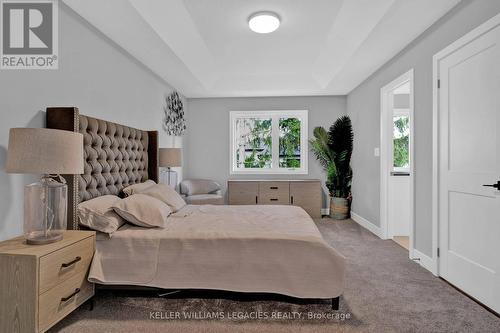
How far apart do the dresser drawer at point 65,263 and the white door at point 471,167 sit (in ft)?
9.36

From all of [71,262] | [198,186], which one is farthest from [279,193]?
[71,262]

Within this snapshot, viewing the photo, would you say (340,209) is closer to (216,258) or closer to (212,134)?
(212,134)

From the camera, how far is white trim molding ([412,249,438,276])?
8.72ft

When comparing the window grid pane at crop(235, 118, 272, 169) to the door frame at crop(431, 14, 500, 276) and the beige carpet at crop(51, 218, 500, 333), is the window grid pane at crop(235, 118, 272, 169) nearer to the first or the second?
the door frame at crop(431, 14, 500, 276)

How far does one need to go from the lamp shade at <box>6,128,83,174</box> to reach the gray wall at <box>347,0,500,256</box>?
302cm

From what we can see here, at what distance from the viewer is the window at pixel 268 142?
559 centimetres

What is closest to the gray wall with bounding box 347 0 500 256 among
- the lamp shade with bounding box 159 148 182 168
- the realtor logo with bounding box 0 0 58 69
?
the lamp shade with bounding box 159 148 182 168

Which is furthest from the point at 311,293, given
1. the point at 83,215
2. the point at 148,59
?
the point at 148,59

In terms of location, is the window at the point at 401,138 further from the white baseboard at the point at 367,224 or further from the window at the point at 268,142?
the window at the point at 268,142

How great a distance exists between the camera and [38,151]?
1555 millimetres

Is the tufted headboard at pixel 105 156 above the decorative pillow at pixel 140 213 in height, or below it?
above

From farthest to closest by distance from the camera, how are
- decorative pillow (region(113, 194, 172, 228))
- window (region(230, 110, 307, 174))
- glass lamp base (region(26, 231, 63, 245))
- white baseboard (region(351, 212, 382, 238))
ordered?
window (region(230, 110, 307, 174)), white baseboard (region(351, 212, 382, 238)), decorative pillow (region(113, 194, 172, 228)), glass lamp base (region(26, 231, 63, 245))

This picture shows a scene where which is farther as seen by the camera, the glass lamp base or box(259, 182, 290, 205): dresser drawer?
box(259, 182, 290, 205): dresser drawer

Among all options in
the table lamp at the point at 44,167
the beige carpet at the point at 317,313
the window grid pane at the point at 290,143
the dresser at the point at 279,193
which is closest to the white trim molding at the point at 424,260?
the beige carpet at the point at 317,313
